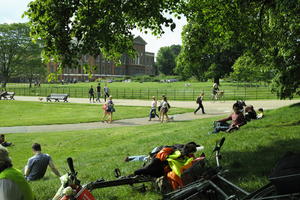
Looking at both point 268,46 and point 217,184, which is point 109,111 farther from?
point 217,184

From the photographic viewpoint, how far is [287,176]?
95.2 inches

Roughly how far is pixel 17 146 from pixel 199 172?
39.9 feet

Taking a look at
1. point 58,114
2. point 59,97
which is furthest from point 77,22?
point 59,97

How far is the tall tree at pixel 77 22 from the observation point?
7.78 meters

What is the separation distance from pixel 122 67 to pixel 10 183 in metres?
132

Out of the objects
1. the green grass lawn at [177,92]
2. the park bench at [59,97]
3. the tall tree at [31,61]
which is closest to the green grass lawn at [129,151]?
the green grass lawn at [177,92]

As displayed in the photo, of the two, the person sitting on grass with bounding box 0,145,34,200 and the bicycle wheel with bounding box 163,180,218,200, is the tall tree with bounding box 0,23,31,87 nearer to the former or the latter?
the person sitting on grass with bounding box 0,145,34,200

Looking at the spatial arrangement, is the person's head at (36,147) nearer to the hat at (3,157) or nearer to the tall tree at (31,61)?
the hat at (3,157)

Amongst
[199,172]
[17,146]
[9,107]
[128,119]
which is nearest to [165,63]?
[9,107]

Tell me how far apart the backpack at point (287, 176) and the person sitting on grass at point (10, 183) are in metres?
2.90

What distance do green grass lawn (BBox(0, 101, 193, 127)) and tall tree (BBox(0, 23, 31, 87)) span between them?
37.5 m

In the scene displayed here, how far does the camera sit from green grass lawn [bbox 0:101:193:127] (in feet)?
75.4

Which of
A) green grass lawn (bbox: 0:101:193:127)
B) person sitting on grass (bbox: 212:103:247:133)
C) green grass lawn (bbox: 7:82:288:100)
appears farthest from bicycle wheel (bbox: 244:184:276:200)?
green grass lawn (bbox: 7:82:288:100)

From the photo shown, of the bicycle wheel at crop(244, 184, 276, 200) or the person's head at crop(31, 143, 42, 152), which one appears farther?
the person's head at crop(31, 143, 42, 152)
